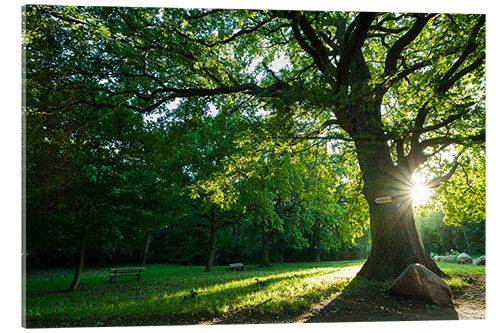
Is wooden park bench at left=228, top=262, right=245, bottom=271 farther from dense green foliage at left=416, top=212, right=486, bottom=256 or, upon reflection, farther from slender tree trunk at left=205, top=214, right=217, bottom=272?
dense green foliage at left=416, top=212, right=486, bottom=256

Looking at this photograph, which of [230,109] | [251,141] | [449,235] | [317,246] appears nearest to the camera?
[251,141]

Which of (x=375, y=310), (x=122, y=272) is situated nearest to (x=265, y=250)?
(x=122, y=272)

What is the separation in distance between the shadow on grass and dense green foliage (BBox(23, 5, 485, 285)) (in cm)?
112

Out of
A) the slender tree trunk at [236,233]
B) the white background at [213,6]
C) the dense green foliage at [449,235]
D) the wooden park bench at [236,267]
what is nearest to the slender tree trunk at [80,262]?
the white background at [213,6]

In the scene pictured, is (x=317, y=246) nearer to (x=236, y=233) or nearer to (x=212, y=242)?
(x=236, y=233)

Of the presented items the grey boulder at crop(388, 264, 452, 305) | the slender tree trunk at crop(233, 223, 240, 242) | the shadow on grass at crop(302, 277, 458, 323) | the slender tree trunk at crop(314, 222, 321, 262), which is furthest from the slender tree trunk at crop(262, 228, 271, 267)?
the grey boulder at crop(388, 264, 452, 305)

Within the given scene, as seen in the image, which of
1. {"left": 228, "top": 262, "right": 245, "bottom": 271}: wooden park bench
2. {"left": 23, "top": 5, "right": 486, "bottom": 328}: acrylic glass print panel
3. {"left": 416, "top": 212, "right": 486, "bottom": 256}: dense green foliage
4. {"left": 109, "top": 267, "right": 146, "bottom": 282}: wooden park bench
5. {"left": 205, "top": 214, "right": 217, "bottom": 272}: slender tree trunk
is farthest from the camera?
{"left": 228, "top": 262, "right": 245, "bottom": 271}: wooden park bench

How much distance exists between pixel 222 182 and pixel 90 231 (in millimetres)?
3714

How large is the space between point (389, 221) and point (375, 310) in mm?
1774

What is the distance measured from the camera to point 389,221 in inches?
183

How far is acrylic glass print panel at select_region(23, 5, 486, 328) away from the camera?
137 inches

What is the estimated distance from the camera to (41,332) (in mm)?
2963

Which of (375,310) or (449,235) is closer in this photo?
(375,310)
